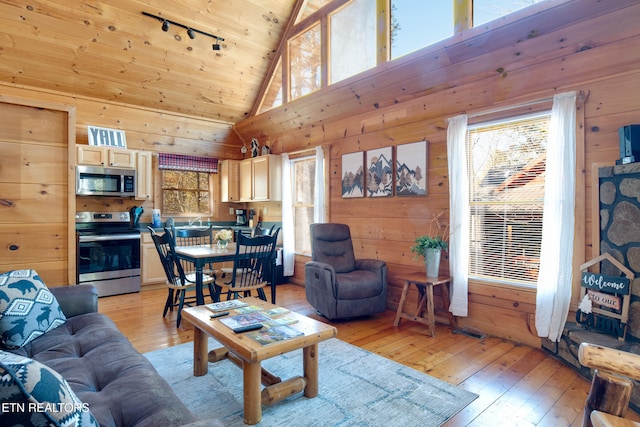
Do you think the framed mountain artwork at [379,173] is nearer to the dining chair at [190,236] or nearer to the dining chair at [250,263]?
the dining chair at [250,263]

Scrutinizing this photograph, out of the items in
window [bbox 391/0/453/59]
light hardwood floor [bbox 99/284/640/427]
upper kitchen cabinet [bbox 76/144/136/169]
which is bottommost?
light hardwood floor [bbox 99/284/640/427]

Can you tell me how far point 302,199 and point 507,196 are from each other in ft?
10.7

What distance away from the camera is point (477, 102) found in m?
3.45

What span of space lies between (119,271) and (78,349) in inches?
135

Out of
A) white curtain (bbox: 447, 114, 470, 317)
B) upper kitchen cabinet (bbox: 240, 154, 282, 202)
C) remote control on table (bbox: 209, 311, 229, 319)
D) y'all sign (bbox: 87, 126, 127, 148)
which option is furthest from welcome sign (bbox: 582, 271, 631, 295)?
y'all sign (bbox: 87, 126, 127, 148)

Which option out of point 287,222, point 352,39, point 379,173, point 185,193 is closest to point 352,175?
point 379,173

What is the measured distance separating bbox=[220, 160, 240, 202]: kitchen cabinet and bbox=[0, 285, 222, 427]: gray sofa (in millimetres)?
4039

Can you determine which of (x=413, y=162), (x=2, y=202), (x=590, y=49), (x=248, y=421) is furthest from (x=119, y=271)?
(x=590, y=49)

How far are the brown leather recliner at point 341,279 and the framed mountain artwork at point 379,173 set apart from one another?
2.09 feet

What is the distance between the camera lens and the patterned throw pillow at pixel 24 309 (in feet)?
6.20

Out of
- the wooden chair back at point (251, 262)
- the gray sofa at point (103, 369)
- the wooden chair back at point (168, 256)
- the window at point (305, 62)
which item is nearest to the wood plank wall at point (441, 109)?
the window at point (305, 62)

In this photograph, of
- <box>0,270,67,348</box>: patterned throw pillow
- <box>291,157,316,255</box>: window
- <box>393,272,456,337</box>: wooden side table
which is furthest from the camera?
<box>291,157,316,255</box>: window

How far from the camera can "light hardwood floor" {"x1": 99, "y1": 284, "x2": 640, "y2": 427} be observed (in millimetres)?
2059

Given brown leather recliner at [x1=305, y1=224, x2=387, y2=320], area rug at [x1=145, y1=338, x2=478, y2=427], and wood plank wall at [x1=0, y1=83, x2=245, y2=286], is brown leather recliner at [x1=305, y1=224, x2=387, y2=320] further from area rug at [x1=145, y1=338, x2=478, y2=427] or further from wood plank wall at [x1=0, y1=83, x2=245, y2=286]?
wood plank wall at [x1=0, y1=83, x2=245, y2=286]
